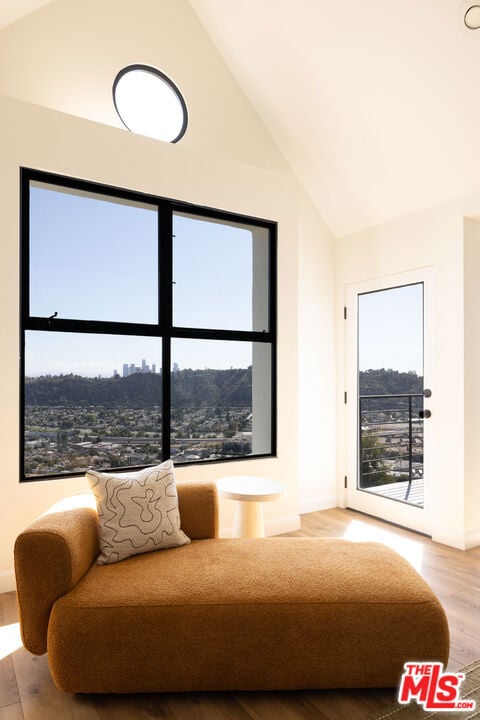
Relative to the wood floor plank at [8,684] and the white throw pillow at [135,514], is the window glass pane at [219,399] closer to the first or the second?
the white throw pillow at [135,514]

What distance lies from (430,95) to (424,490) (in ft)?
8.81

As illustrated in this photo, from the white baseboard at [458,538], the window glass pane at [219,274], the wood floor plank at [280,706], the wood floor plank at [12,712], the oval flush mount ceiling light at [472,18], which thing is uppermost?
the oval flush mount ceiling light at [472,18]

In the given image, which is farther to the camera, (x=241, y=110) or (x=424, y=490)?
(x=241, y=110)

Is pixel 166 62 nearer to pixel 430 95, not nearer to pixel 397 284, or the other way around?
pixel 430 95

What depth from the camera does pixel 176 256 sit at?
3.29 m

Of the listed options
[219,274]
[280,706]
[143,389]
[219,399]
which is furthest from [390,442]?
[280,706]

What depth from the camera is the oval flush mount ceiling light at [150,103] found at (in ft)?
10.9

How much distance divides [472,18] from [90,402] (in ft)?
9.92

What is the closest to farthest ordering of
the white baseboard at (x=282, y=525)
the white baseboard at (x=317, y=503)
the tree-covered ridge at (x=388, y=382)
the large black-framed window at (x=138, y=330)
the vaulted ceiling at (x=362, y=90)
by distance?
the vaulted ceiling at (x=362, y=90)
the large black-framed window at (x=138, y=330)
the white baseboard at (x=282, y=525)
the tree-covered ridge at (x=388, y=382)
the white baseboard at (x=317, y=503)

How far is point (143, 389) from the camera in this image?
10.4ft

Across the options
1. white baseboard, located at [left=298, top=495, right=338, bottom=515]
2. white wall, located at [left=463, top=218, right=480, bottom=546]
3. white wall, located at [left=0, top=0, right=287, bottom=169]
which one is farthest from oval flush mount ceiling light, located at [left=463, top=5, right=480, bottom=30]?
white baseboard, located at [left=298, top=495, right=338, bottom=515]

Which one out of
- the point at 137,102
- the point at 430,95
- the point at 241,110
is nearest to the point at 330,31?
the point at 430,95

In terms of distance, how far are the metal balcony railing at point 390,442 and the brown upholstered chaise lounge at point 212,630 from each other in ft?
6.68

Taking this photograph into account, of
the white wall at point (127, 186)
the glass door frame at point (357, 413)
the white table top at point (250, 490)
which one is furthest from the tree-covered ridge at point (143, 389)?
the glass door frame at point (357, 413)
